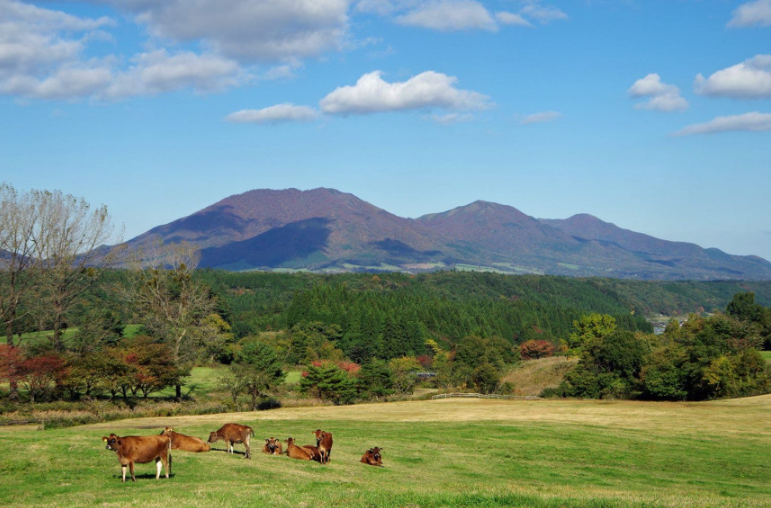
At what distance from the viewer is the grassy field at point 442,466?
697 inches

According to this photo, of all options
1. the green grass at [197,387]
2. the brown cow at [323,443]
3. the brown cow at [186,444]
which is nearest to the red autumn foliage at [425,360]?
the green grass at [197,387]

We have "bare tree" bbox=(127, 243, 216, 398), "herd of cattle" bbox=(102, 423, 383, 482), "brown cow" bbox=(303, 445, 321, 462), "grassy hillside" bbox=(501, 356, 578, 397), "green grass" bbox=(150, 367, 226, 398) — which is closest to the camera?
"herd of cattle" bbox=(102, 423, 383, 482)

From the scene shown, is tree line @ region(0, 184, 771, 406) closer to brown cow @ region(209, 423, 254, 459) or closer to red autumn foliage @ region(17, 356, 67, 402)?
red autumn foliage @ region(17, 356, 67, 402)

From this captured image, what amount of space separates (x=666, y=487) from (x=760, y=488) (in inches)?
155

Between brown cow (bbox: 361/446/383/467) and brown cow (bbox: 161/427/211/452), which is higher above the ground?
brown cow (bbox: 161/427/211/452)

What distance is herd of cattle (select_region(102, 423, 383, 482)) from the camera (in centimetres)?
1930

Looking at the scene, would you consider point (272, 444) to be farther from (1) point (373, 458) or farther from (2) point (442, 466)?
(2) point (442, 466)

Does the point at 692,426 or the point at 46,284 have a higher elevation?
the point at 46,284

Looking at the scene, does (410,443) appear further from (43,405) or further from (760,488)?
(43,405)

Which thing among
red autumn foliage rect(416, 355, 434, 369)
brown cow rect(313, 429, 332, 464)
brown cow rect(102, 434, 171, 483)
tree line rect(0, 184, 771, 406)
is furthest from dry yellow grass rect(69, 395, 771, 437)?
red autumn foliage rect(416, 355, 434, 369)

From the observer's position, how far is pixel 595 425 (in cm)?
4675

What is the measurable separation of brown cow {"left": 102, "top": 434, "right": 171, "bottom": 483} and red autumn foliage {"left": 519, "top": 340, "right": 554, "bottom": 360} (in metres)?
138

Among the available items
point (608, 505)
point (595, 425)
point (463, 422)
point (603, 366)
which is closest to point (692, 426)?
point (595, 425)

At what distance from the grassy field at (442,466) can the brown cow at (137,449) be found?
685 mm
